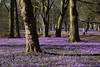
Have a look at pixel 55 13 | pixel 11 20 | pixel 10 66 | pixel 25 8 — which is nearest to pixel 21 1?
pixel 25 8

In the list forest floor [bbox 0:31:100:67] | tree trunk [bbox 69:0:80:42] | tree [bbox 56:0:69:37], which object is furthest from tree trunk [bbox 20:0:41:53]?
tree [bbox 56:0:69:37]

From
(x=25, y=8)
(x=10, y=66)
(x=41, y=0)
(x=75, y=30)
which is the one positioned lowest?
(x=10, y=66)

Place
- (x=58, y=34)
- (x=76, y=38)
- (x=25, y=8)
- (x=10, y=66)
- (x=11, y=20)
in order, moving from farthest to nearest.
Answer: (x=58, y=34), (x=11, y=20), (x=76, y=38), (x=25, y=8), (x=10, y=66)

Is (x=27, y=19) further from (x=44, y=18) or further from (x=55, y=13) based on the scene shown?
(x=55, y=13)

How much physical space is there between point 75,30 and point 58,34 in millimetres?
12081

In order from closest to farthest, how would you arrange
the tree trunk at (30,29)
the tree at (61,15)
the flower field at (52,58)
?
1. the flower field at (52,58)
2. the tree trunk at (30,29)
3. the tree at (61,15)

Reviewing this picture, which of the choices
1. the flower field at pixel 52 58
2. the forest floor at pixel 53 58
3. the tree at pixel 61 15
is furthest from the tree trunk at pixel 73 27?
the tree at pixel 61 15

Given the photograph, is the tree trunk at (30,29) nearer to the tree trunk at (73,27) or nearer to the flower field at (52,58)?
the flower field at (52,58)

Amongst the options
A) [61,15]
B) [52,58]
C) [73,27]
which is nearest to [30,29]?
[52,58]

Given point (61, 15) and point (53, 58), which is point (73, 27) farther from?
point (53, 58)

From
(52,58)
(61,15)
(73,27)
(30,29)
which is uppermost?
(61,15)

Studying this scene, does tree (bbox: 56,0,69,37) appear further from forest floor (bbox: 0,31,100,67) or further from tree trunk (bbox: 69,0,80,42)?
forest floor (bbox: 0,31,100,67)

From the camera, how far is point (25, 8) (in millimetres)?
8914

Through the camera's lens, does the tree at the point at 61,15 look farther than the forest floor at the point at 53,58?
Yes
